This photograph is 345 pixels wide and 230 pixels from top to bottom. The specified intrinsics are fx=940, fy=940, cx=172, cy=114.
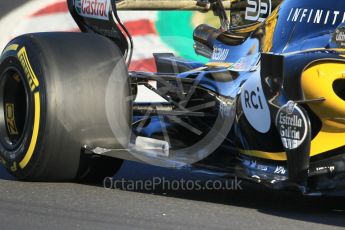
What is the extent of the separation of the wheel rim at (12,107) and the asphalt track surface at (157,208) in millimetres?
334

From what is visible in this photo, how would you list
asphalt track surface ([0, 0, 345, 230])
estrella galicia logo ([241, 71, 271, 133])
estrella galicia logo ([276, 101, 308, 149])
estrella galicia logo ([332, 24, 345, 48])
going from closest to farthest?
estrella galicia logo ([276, 101, 308, 149]) → asphalt track surface ([0, 0, 345, 230]) → estrella galicia logo ([332, 24, 345, 48]) → estrella galicia logo ([241, 71, 271, 133])

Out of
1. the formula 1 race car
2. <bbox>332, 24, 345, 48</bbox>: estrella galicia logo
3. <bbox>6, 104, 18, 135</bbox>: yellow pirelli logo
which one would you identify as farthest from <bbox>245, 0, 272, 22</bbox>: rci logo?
<bbox>6, 104, 18, 135</bbox>: yellow pirelli logo

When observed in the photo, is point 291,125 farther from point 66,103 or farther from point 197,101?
point 66,103

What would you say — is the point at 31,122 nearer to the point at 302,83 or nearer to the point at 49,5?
the point at 302,83

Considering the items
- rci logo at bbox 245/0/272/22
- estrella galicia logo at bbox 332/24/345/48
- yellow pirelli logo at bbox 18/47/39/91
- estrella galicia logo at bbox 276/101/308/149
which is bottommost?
estrella galicia logo at bbox 276/101/308/149

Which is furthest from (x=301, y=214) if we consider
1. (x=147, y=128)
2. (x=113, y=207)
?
(x=147, y=128)

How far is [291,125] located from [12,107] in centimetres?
254

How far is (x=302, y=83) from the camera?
212 inches

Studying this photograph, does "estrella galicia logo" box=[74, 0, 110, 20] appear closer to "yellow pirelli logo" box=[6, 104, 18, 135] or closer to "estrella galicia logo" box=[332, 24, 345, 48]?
"yellow pirelli logo" box=[6, 104, 18, 135]

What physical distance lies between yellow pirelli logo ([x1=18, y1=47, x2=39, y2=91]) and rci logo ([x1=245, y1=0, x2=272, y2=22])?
1737 mm

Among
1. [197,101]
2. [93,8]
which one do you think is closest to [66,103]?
[197,101]

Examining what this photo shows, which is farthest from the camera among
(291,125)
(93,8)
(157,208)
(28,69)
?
(93,8)

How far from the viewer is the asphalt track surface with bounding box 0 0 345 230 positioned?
5414mm

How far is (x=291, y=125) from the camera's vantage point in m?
5.37
